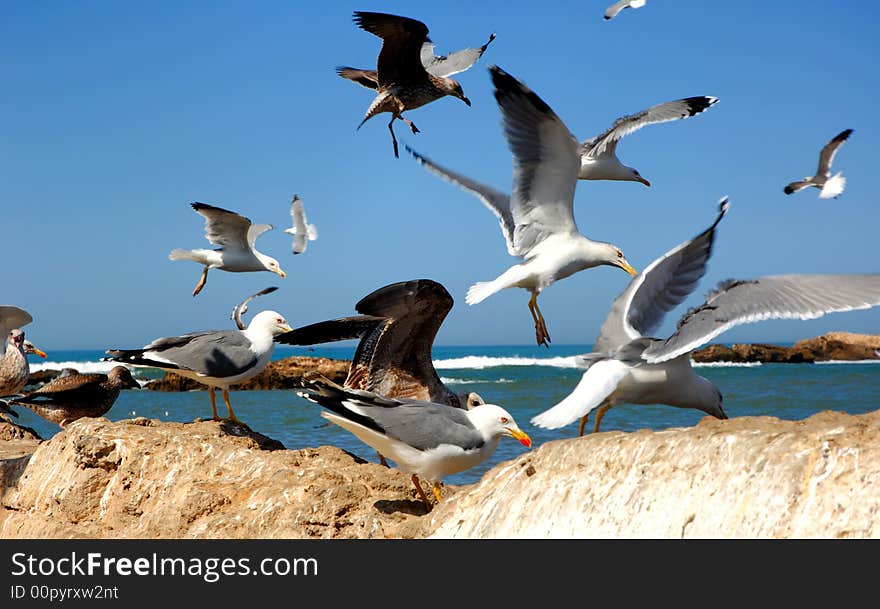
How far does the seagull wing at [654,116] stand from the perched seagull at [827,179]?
8158 mm

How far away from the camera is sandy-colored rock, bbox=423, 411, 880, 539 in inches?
139

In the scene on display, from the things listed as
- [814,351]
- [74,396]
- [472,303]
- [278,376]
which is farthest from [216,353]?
[814,351]

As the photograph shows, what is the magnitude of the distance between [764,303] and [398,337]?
7.86ft

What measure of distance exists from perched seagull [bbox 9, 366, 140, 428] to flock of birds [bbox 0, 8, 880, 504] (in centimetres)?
1

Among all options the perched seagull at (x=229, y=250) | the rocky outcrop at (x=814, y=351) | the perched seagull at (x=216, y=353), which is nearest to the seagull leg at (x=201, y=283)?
the perched seagull at (x=229, y=250)

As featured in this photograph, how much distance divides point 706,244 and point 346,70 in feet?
18.0

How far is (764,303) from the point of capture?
5.11 metres

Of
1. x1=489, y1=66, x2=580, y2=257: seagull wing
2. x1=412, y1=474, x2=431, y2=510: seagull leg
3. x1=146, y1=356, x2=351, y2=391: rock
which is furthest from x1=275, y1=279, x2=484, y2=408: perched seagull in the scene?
x1=146, y1=356, x2=351, y2=391: rock

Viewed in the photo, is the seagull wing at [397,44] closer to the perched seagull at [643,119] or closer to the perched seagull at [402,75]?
the perched seagull at [402,75]

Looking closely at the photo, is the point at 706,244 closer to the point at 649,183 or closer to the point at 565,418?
the point at 565,418

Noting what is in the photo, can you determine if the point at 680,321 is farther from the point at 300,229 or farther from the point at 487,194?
the point at 300,229

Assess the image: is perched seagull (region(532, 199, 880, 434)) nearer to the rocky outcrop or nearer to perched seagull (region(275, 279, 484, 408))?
perched seagull (region(275, 279, 484, 408))

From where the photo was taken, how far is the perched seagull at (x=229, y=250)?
36.2 feet

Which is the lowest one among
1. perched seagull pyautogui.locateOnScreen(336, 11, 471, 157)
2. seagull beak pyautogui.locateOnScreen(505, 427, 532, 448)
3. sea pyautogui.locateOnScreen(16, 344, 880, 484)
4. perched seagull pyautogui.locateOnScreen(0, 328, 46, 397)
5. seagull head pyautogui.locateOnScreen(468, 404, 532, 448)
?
sea pyautogui.locateOnScreen(16, 344, 880, 484)
